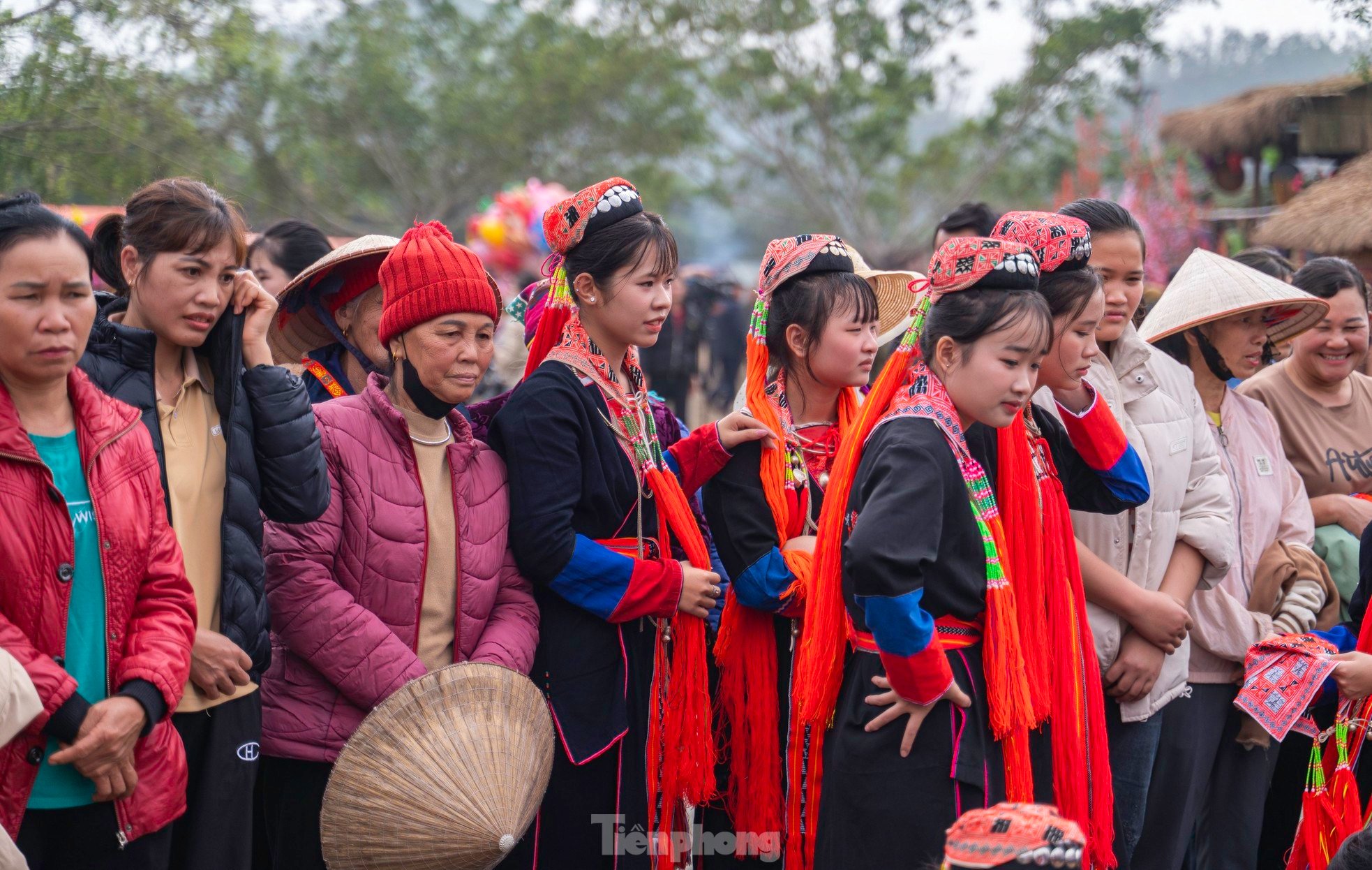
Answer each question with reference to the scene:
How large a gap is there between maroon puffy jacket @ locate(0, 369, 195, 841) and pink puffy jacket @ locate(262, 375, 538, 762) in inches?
11.7

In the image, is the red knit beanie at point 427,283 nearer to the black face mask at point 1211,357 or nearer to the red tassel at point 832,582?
the red tassel at point 832,582

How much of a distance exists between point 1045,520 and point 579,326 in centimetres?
124

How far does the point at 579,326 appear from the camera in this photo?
10.3 feet

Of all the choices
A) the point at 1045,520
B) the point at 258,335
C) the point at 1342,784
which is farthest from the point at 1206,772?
the point at 258,335

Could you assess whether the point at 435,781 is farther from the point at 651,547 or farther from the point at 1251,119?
the point at 1251,119

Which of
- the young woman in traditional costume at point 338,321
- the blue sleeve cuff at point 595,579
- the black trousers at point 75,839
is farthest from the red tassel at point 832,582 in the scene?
the young woman in traditional costume at point 338,321

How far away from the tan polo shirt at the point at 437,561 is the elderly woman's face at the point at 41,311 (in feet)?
2.63

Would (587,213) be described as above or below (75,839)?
above

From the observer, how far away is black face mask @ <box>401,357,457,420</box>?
114 inches

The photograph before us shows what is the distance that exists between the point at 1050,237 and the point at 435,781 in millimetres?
1840

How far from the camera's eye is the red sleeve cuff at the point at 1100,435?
9.99 ft

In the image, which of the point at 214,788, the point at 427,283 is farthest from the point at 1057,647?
the point at 214,788

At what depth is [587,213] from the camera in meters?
3.08

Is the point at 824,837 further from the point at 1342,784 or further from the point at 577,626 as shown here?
the point at 1342,784
